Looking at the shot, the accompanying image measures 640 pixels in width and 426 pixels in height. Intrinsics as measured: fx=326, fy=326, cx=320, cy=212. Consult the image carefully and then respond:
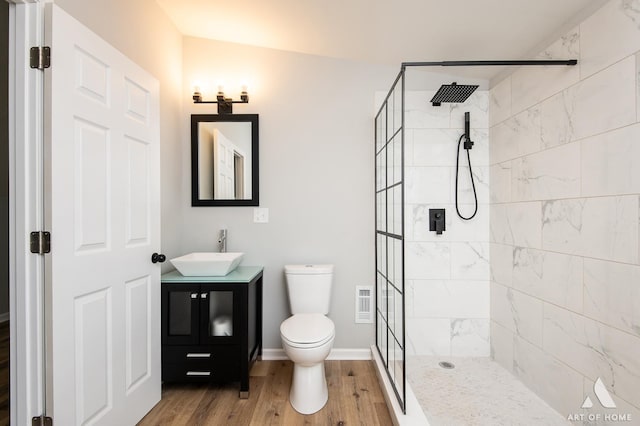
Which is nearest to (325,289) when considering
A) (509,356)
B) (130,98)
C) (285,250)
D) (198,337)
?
(285,250)

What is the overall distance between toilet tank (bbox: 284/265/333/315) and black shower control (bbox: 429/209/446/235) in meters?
→ 0.88

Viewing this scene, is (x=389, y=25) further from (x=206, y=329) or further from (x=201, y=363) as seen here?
(x=201, y=363)

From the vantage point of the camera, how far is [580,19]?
5.50 ft

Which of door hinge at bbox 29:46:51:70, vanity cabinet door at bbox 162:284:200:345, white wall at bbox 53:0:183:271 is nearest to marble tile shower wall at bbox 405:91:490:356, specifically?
vanity cabinet door at bbox 162:284:200:345

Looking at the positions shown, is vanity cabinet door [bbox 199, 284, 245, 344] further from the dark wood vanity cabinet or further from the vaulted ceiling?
the vaulted ceiling

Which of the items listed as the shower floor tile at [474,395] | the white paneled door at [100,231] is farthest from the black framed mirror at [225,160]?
the shower floor tile at [474,395]

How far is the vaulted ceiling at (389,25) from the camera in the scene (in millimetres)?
1782

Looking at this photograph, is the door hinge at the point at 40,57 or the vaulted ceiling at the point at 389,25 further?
the vaulted ceiling at the point at 389,25

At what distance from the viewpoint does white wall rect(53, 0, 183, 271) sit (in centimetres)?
174

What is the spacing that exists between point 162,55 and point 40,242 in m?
1.60

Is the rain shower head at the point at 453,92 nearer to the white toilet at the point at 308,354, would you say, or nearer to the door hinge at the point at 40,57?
the white toilet at the point at 308,354

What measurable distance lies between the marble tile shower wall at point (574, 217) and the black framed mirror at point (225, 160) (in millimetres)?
1879

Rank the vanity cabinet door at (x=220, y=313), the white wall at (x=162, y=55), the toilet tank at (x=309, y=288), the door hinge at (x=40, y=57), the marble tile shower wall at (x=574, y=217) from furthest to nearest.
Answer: the toilet tank at (x=309, y=288) → the vanity cabinet door at (x=220, y=313) → the white wall at (x=162, y=55) → the marble tile shower wall at (x=574, y=217) → the door hinge at (x=40, y=57)

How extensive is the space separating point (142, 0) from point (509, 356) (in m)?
3.40
